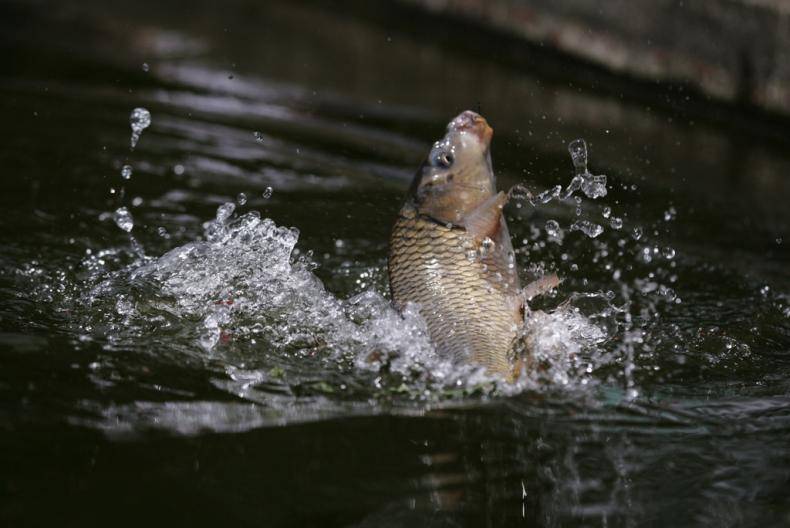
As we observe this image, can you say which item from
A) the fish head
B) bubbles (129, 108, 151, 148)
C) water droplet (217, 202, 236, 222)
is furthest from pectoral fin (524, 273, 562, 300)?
bubbles (129, 108, 151, 148)

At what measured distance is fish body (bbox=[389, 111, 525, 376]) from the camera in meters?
3.13

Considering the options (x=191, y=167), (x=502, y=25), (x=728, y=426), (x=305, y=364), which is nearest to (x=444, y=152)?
(x=305, y=364)

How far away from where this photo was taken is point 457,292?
124 inches

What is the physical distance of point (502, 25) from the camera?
10102 mm

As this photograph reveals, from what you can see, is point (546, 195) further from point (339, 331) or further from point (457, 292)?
point (457, 292)

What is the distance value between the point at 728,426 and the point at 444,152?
1.21 m

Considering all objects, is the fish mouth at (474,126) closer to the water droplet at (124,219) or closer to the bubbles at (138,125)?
the water droplet at (124,219)

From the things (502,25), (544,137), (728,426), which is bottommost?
(728,426)

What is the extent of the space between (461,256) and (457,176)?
0.24 metres

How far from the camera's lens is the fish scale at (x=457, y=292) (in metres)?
3.13

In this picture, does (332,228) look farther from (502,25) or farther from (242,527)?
(502,25)

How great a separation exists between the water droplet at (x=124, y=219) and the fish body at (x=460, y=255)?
187 cm

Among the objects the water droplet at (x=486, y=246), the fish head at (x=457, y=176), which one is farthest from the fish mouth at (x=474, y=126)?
the water droplet at (x=486, y=246)

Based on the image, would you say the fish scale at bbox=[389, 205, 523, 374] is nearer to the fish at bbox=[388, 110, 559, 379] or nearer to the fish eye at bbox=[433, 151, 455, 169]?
the fish at bbox=[388, 110, 559, 379]
